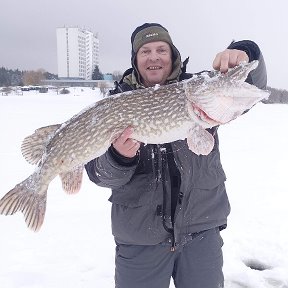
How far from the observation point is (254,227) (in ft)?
13.5

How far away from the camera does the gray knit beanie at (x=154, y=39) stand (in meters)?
2.45

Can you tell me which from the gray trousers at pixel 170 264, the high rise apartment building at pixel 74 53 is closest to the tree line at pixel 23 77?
the high rise apartment building at pixel 74 53

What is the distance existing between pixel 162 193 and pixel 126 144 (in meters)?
0.36

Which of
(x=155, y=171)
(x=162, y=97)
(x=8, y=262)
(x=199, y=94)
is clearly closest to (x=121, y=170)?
(x=155, y=171)

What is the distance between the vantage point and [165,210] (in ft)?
7.09

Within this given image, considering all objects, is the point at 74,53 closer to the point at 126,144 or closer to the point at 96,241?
the point at 96,241

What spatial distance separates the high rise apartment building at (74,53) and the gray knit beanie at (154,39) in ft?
304

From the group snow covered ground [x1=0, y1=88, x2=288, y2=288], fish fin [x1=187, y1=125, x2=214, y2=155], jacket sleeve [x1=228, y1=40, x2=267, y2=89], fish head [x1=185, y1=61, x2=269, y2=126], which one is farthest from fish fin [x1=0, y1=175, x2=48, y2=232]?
jacket sleeve [x1=228, y1=40, x2=267, y2=89]

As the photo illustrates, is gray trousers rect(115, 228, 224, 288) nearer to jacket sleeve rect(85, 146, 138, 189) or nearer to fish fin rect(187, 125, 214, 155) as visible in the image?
jacket sleeve rect(85, 146, 138, 189)

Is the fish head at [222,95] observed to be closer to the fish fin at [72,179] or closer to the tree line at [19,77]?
the fish fin at [72,179]

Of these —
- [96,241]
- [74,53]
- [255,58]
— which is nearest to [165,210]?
[255,58]

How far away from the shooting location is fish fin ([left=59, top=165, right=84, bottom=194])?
2174 mm

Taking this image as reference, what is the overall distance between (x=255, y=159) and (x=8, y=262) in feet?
18.7

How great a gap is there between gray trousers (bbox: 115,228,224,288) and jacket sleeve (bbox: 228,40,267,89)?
95 centimetres
